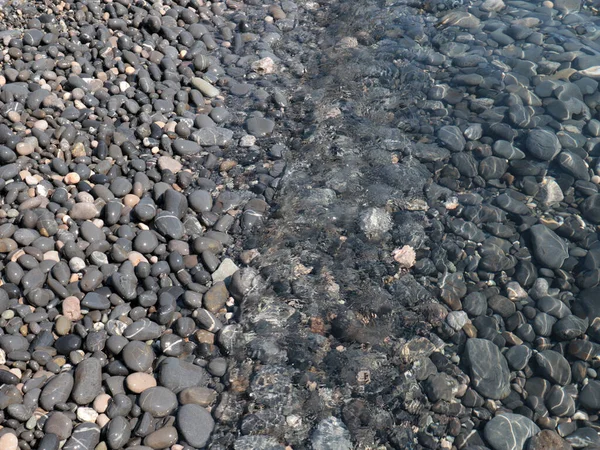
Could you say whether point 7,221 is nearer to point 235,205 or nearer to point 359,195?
point 235,205

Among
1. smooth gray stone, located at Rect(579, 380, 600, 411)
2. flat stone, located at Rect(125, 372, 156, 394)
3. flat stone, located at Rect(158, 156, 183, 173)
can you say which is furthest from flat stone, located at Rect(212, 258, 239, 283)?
smooth gray stone, located at Rect(579, 380, 600, 411)

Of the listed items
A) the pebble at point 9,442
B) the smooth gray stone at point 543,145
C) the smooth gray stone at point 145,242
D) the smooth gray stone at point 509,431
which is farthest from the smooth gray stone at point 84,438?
the smooth gray stone at point 543,145

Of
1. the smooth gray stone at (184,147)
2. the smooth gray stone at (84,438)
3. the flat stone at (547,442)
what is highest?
the smooth gray stone at (184,147)

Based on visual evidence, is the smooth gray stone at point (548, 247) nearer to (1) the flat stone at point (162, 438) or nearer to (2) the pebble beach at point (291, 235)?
(2) the pebble beach at point (291, 235)

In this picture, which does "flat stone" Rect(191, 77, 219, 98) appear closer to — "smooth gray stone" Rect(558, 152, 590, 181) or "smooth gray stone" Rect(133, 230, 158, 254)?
"smooth gray stone" Rect(133, 230, 158, 254)

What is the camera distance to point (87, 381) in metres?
3.45

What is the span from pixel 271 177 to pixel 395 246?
1238 mm

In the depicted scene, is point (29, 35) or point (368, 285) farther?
point (29, 35)

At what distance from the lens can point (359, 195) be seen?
4895 millimetres

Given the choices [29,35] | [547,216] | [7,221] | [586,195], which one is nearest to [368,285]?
[547,216]

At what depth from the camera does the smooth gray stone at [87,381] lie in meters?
3.40

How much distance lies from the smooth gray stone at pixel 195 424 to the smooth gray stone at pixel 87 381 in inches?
20.4

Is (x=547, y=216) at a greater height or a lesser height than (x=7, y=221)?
greater

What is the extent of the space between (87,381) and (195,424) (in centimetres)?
69
